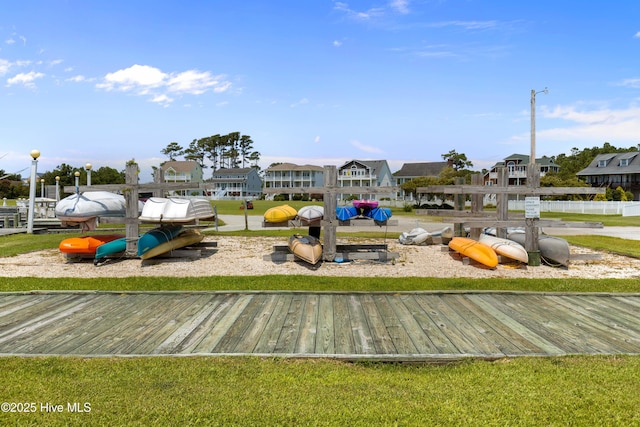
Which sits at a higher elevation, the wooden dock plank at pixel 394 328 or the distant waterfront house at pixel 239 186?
the distant waterfront house at pixel 239 186

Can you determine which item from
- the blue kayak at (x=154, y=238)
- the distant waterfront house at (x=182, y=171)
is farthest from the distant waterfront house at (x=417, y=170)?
the blue kayak at (x=154, y=238)

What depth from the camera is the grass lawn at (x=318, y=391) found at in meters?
3.57

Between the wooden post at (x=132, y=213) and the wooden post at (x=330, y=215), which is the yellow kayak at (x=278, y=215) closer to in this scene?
the wooden post at (x=330, y=215)

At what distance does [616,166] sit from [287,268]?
74.7 meters

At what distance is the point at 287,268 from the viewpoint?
11.8 meters

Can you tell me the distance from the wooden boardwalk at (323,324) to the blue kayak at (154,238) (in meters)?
3.85

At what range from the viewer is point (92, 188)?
1379cm

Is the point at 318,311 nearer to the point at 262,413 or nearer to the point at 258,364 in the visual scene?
the point at 258,364

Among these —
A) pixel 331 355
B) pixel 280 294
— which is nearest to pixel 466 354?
pixel 331 355

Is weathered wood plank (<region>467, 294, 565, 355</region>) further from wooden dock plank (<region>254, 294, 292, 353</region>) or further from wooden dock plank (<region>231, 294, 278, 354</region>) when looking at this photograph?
wooden dock plank (<region>231, 294, 278, 354</region>)

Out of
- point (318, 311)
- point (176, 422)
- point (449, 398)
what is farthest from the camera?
point (318, 311)

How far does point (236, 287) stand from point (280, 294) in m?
1.41

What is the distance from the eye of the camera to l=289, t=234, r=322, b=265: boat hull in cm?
1184

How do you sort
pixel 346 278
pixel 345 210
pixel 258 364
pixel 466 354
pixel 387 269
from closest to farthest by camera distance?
1. pixel 258 364
2. pixel 466 354
3. pixel 346 278
4. pixel 387 269
5. pixel 345 210
